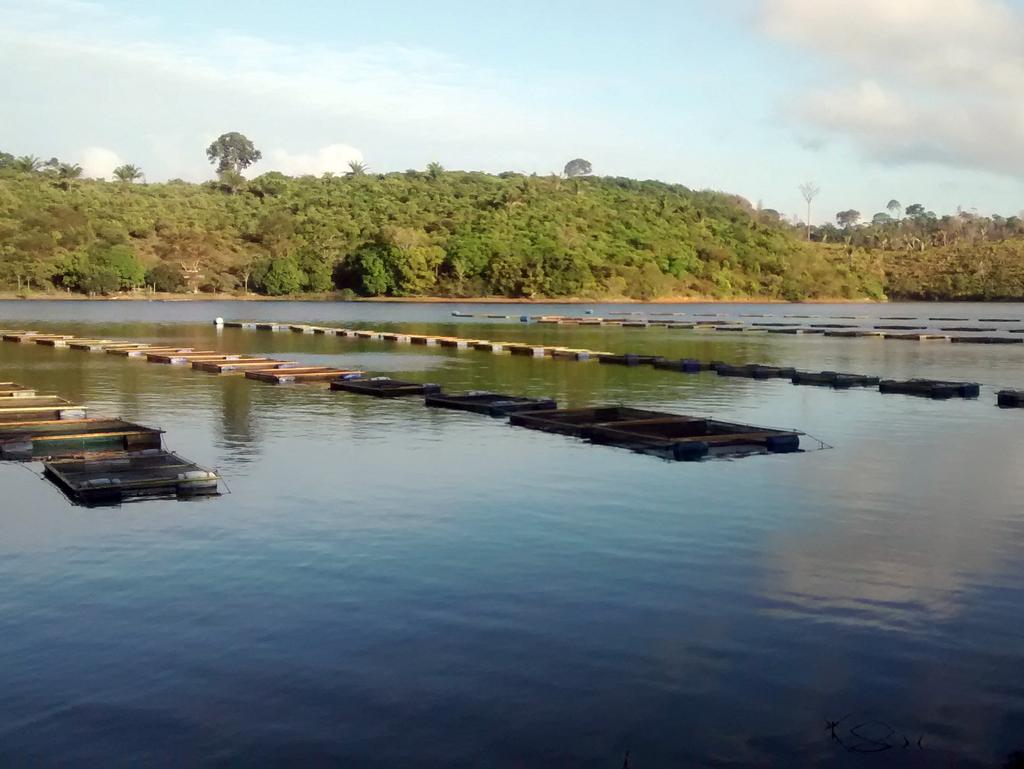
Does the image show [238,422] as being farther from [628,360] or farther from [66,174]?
[66,174]

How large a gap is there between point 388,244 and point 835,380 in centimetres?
10324

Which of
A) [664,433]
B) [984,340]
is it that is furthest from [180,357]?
[984,340]

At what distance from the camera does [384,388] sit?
106ft

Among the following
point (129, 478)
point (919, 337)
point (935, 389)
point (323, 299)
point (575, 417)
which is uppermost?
point (323, 299)

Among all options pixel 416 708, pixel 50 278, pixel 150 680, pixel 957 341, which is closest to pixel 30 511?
pixel 150 680

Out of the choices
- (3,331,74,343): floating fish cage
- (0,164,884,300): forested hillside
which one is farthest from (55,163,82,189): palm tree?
(3,331,74,343): floating fish cage

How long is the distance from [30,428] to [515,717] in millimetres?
17542

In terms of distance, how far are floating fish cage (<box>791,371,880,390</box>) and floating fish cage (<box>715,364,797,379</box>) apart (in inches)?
41.4

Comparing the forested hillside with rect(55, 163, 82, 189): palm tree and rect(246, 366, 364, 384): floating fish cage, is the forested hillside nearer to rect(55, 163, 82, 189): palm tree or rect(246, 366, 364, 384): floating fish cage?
rect(55, 163, 82, 189): palm tree

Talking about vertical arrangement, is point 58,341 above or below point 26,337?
below

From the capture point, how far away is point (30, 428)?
2353cm

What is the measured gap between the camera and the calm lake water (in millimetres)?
8656

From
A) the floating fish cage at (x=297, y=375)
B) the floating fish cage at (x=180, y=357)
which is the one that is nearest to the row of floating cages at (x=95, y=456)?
the floating fish cage at (x=297, y=375)

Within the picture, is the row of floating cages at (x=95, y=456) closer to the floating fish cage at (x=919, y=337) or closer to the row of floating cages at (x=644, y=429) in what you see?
the row of floating cages at (x=644, y=429)
